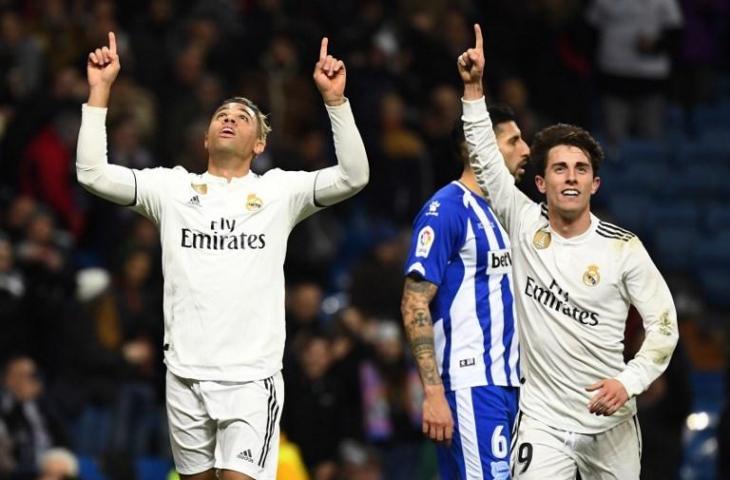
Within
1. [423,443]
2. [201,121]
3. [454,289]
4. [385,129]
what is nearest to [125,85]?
[201,121]

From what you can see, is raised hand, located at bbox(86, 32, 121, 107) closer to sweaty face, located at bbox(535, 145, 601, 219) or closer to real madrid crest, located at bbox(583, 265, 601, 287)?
sweaty face, located at bbox(535, 145, 601, 219)

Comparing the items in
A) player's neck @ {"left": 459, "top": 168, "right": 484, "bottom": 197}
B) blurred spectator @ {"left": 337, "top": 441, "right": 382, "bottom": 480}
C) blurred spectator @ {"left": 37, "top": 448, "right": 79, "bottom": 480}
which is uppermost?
player's neck @ {"left": 459, "top": 168, "right": 484, "bottom": 197}

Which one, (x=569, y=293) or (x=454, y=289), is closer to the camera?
(x=569, y=293)

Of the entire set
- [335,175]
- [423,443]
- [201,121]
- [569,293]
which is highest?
[201,121]

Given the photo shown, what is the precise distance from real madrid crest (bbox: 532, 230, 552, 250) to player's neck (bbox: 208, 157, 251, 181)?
58.0 inches

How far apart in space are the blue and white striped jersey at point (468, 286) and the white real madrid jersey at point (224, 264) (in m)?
0.69

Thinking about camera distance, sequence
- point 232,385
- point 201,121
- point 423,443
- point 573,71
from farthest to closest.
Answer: point 573,71 → point 201,121 → point 423,443 → point 232,385

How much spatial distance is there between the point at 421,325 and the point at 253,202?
3.48ft

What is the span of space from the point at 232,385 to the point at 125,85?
8.22 metres

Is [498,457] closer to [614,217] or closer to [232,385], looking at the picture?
[232,385]

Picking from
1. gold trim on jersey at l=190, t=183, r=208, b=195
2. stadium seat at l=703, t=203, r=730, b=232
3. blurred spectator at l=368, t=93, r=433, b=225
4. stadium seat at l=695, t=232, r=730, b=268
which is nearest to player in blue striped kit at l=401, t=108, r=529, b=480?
gold trim on jersey at l=190, t=183, r=208, b=195

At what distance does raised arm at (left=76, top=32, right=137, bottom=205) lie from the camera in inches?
328

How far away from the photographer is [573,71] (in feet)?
66.2

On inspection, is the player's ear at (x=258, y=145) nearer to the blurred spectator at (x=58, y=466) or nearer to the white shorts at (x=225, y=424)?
the white shorts at (x=225, y=424)
